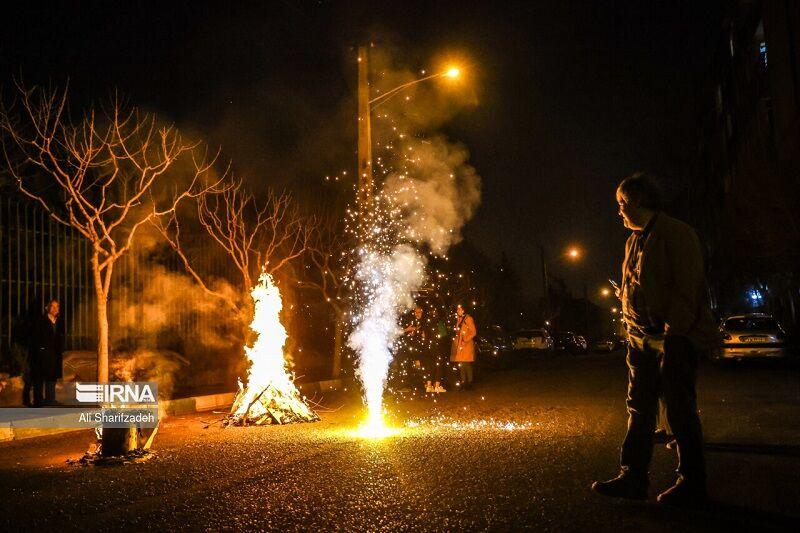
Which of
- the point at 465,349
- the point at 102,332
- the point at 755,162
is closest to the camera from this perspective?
the point at 102,332

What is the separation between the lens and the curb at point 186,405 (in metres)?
9.48

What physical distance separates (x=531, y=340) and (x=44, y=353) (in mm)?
28609

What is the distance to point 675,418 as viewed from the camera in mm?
4477

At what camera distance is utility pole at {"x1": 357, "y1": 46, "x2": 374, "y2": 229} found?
46.6 ft

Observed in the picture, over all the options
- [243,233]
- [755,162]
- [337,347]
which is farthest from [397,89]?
[755,162]

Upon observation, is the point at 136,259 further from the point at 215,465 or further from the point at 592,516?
the point at 592,516

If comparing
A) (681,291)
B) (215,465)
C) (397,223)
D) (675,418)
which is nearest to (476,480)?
(675,418)

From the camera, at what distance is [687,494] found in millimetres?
4488

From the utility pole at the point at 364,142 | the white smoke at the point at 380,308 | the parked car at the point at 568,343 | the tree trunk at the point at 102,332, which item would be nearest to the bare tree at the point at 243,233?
the white smoke at the point at 380,308

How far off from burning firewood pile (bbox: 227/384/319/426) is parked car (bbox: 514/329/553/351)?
1094 inches

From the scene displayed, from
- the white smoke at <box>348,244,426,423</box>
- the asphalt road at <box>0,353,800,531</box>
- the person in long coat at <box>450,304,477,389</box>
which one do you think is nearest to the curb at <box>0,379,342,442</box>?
the asphalt road at <box>0,353,800,531</box>

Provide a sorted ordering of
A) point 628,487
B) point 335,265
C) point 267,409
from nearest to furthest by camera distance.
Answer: point 628,487, point 267,409, point 335,265

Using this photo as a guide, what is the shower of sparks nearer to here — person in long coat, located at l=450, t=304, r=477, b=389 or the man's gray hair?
person in long coat, located at l=450, t=304, r=477, b=389

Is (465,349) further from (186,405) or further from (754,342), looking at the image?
(754,342)
